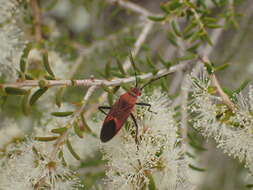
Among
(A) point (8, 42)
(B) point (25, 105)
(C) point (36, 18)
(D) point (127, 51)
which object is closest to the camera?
(B) point (25, 105)

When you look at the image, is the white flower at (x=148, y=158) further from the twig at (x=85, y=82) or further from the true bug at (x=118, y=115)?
the twig at (x=85, y=82)

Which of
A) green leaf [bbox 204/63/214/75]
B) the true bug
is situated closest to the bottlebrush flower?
green leaf [bbox 204/63/214/75]

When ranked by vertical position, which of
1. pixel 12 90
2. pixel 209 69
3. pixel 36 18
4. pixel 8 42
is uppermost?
pixel 36 18

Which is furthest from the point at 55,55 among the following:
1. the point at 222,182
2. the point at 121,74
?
the point at 222,182

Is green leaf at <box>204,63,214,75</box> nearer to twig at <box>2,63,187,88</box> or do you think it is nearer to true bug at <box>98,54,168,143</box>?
twig at <box>2,63,187,88</box>

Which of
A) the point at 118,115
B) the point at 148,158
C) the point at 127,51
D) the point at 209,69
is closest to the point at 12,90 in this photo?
the point at 118,115

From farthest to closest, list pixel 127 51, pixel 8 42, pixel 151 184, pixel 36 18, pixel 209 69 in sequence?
pixel 127 51 → pixel 36 18 → pixel 8 42 → pixel 209 69 → pixel 151 184

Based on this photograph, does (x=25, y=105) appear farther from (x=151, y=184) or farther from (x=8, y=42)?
(x=151, y=184)
